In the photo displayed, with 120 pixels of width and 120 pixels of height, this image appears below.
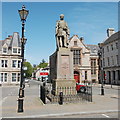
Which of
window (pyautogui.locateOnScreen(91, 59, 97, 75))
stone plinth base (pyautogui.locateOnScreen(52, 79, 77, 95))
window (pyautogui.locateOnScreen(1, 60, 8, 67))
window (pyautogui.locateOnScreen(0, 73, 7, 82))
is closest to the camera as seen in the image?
stone plinth base (pyautogui.locateOnScreen(52, 79, 77, 95))

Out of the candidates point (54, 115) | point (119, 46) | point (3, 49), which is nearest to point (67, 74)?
point (54, 115)

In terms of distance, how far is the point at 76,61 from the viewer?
41.9 meters

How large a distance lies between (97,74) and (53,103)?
35450 millimetres

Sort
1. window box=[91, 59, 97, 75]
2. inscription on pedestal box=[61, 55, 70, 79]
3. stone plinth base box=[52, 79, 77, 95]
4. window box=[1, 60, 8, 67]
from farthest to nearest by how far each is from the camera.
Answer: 1. window box=[91, 59, 97, 75]
2. window box=[1, 60, 8, 67]
3. inscription on pedestal box=[61, 55, 70, 79]
4. stone plinth base box=[52, 79, 77, 95]

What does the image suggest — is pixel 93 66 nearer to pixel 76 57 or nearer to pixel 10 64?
pixel 76 57

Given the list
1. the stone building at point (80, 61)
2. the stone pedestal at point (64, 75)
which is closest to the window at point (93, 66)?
the stone building at point (80, 61)

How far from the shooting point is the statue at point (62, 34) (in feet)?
43.2

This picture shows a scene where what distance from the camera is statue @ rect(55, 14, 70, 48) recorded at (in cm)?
1317

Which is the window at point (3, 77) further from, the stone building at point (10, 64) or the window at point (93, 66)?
the window at point (93, 66)

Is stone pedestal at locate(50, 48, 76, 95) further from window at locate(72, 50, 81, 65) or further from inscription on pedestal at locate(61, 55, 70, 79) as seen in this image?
window at locate(72, 50, 81, 65)

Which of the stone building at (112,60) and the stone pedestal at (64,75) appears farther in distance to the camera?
the stone building at (112,60)

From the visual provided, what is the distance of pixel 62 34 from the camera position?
13164 millimetres

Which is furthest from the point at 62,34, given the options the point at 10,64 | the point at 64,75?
the point at 10,64

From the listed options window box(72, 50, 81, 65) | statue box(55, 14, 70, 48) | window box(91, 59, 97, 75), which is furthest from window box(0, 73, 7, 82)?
statue box(55, 14, 70, 48)
